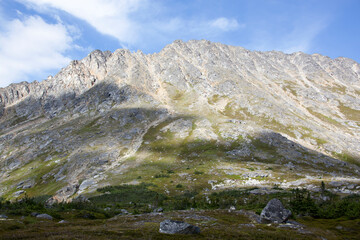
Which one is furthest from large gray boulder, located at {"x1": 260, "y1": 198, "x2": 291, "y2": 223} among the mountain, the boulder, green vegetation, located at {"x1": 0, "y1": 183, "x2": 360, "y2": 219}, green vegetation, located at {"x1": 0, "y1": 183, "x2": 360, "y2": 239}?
the mountain

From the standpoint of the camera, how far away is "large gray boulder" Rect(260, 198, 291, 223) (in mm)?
24705

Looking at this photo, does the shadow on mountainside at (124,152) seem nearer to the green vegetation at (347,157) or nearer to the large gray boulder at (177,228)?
the green vegetation at (347,157)

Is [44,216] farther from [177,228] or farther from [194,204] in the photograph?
[194,204]

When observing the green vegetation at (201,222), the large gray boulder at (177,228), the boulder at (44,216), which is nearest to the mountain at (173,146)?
the green vegetation at (201,222)

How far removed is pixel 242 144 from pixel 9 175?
12096cm

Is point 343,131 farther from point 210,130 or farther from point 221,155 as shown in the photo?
point 221,155

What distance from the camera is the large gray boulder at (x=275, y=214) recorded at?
24.7m

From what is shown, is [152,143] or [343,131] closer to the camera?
[152,143]

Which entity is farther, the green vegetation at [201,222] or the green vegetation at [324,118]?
the green vegetation at [324,118]

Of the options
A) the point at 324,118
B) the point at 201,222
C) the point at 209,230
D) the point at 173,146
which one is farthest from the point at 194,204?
the point at 324,118

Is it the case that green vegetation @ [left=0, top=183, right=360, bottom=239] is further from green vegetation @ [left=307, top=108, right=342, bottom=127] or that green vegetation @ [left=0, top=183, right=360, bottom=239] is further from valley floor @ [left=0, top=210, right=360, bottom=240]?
green vegetation @ [left=307, top=108, right=342, bottom=127]

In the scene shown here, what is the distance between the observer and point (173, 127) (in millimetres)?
130375

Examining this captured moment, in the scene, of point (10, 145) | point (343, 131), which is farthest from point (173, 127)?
point (343, 131)

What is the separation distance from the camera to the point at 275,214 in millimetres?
25078
